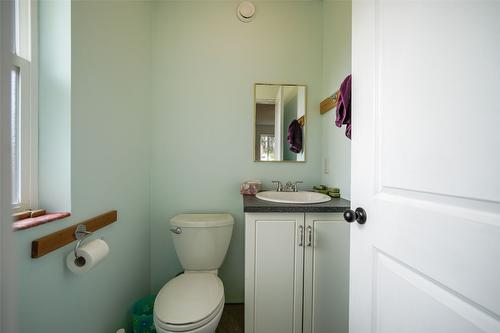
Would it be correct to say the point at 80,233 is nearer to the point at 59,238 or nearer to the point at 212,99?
the point at 59,238

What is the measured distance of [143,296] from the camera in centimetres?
159

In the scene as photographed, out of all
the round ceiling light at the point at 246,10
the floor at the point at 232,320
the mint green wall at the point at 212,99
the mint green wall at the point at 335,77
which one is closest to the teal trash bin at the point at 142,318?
the mint green wall at the point at 212,99

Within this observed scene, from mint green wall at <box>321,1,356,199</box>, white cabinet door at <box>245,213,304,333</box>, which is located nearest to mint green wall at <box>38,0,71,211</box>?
white cabinet door at <box>245,213,304,333</box>

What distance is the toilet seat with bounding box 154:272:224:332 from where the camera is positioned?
3.15ft

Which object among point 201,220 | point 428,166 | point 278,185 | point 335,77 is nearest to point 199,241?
point 201,220

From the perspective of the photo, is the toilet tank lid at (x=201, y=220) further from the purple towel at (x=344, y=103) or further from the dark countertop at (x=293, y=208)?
the purple towel at (x=344, y=103)

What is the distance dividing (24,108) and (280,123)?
150 centimetres

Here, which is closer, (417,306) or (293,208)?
(417,306)

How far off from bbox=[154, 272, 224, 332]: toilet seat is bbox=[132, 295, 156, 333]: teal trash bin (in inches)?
14.2

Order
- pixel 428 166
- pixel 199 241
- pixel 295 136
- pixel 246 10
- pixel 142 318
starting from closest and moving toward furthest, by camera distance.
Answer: pixel 428 166, pixel 142 318, pixel 199 241, pixel 246 10, pixel 295 136

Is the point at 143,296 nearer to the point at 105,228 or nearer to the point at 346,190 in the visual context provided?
the point at 105,228

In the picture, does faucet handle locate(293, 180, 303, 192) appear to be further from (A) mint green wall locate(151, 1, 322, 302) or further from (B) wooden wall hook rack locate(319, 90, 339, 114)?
(B) wooden wall hook rack locate(319, 90, 339, 114)

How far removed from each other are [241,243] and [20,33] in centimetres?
169

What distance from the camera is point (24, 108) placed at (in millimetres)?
823
